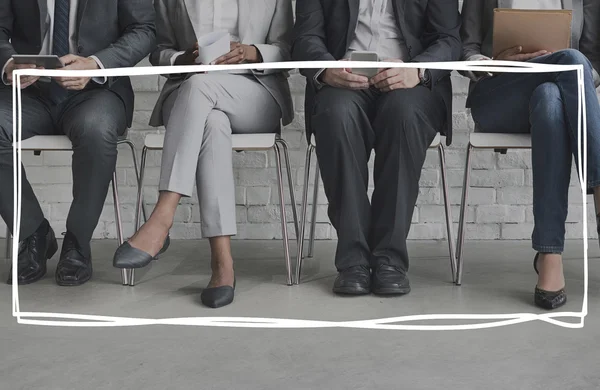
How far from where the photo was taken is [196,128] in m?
2.29

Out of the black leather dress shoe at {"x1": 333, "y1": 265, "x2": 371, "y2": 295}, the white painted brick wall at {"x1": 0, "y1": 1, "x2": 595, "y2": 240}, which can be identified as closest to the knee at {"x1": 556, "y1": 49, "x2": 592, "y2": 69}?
the black leather dress shoe at {"x1": 333, "y1": 265, "x2": 371, "y2": 295}

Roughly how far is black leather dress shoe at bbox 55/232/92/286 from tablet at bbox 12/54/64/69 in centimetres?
68

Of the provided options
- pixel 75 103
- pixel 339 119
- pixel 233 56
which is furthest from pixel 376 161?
pixel 75 103

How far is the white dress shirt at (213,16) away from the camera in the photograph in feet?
8.80

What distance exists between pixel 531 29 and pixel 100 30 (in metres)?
1.45

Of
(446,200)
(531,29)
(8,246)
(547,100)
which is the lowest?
(8,246)

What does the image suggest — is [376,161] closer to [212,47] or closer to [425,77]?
[425,77]

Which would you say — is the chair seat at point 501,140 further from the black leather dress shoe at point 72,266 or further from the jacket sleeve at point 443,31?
the black leather dress shoe at point 72,266

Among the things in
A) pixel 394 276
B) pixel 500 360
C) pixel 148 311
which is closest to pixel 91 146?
pixel 148 311

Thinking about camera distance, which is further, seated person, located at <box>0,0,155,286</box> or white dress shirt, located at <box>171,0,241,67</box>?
white dress shirt, located at <box>171,0,241,67</box>

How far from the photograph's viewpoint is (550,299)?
7.22ft

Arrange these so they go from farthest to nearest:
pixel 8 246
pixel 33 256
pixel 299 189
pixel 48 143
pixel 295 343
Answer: pixel 299 189, pixel 8 246, pixel 33 256, pixel 48 143, pixel 295 343

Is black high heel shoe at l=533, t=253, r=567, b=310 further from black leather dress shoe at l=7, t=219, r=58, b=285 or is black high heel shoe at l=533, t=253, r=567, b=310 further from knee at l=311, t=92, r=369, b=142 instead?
black leather dress shoe at l=7, t=219, r=58, b=285

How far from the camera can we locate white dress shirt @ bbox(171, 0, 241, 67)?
2.68 metres
